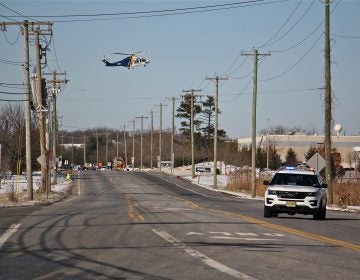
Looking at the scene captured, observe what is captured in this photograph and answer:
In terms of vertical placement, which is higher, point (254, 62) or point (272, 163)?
point (254, 62)

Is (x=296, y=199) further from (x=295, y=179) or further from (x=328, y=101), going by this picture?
(x=328, y=101)

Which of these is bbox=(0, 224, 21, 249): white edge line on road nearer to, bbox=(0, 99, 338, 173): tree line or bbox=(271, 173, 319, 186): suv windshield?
bbox=(271, 173, 319, 186): suv windshield

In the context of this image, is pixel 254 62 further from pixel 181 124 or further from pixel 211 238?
pixel 181 124

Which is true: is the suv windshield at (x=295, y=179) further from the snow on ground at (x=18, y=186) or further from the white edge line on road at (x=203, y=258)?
the snow on ground at (x=18, y=186)

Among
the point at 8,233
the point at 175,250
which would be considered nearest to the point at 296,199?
the point at 8,233

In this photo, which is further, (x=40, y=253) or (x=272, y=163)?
(x=272, y=163)

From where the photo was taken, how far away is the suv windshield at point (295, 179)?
25.7 meters

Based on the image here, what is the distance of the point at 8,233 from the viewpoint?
1758 centimetres

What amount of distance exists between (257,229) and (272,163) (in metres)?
100

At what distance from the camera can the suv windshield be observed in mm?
25672

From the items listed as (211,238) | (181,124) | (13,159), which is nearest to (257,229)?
(211,238)

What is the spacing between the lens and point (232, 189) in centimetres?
6669

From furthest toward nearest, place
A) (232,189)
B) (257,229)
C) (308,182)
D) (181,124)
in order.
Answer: (181,124)
(232,189)
(308,182)
(257,229)

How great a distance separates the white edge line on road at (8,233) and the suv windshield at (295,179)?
10182 mm
